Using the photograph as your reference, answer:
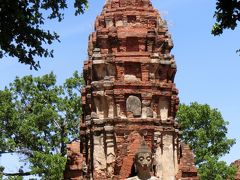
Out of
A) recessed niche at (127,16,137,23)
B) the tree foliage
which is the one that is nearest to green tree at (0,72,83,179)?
recessed niche at (127,16,137,23)

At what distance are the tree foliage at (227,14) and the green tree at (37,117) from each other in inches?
606

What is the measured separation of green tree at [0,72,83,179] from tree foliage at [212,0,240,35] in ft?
50.5

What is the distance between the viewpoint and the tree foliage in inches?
287

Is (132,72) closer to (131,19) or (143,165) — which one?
(131,19)

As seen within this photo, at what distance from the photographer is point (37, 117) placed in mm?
23203

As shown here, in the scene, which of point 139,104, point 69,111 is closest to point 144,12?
point 139,104

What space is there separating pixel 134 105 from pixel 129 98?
0.20 m

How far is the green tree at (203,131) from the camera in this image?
2391cm

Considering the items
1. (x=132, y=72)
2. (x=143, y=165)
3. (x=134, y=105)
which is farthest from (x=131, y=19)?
(x=143, y=165)

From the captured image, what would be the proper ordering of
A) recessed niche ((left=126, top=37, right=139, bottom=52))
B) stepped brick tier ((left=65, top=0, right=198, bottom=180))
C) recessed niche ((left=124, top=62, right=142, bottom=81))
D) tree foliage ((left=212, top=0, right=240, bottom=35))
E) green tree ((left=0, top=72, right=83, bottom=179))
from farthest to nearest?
green tree ((left=0, top=72, right=83, bottom=179))
recessed niche ((left=126, top=37, right=139, bottom=52))
recessed niche ((left=124, top=62, right=142, bottom=81))
stepped brick tier ((left=65, top=0, right=198, bottom=180))
tree foliage ((left=212, top=0, right=240, bottom=35))

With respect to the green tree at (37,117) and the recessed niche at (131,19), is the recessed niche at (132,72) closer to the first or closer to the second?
the recessed niche at (131,19)

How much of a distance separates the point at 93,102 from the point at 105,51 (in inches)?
49.0

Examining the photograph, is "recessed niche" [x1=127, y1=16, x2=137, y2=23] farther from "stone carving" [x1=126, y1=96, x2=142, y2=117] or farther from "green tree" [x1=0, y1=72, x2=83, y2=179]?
"green tree" [x1=0, y1=72, x2=83, y2=179]

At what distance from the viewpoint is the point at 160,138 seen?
12.2m
